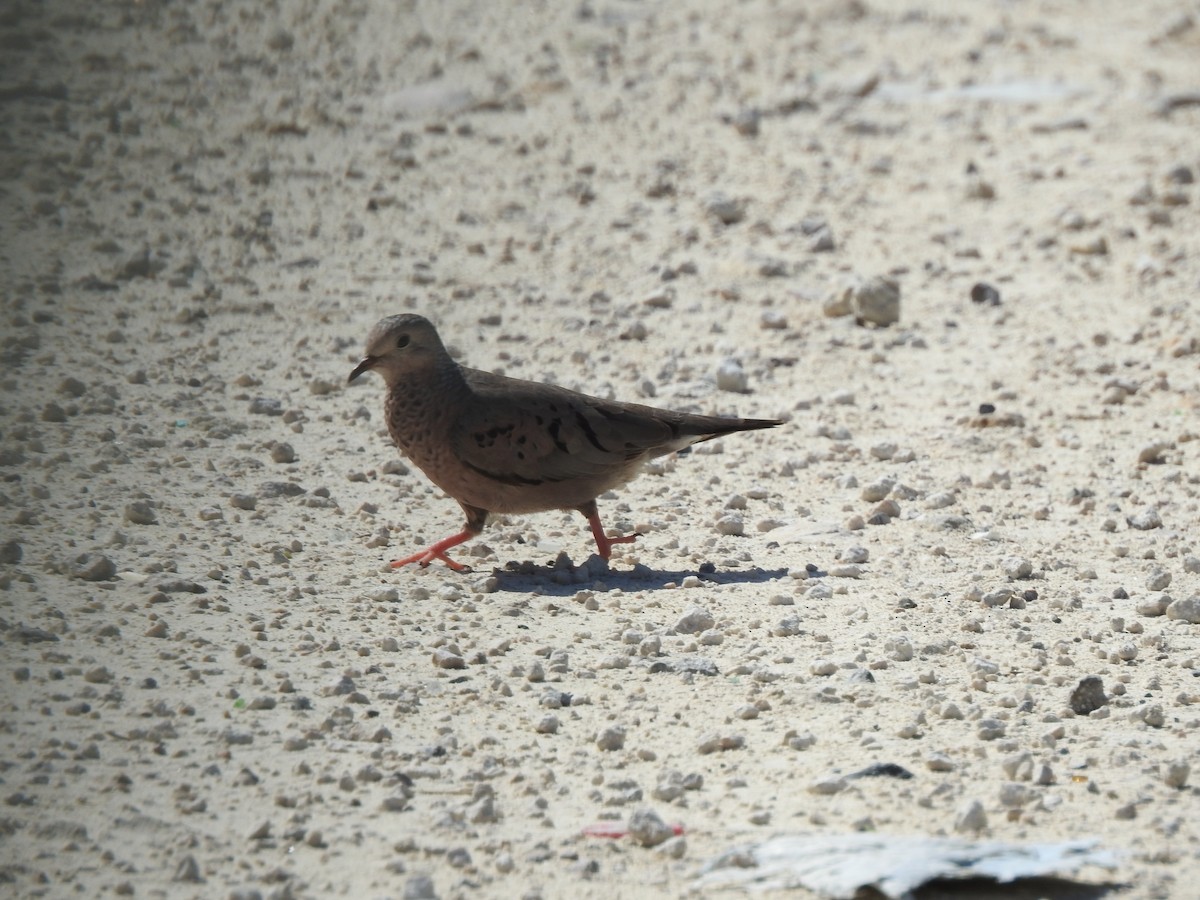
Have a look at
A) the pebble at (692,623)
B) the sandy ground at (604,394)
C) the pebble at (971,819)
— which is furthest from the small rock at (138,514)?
the pebble at (971,819)

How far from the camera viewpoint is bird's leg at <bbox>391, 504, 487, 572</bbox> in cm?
616

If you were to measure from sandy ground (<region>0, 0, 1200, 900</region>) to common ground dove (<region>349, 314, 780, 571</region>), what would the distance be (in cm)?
33

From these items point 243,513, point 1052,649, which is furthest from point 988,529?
point 243,513

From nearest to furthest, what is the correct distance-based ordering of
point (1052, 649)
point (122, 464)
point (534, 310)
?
point (1052, 649) → point (122, 464) → point (534, 310)

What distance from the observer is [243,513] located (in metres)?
6.50

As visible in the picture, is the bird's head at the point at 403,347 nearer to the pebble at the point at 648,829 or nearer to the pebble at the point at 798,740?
the pebble at the point at 798,740

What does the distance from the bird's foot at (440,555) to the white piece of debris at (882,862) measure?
2.39 metres

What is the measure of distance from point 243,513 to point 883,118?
7562 mm

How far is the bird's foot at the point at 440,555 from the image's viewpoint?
6.15 meters

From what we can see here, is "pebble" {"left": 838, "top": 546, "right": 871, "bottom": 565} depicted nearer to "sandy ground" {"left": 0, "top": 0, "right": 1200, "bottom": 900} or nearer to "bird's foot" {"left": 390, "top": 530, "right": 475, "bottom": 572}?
"sandy ground" {"left": 0, "top": 0, "right": 1200, "bottom": 900}

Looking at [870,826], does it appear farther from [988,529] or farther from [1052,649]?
[988,529]

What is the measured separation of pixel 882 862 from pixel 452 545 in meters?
2.81

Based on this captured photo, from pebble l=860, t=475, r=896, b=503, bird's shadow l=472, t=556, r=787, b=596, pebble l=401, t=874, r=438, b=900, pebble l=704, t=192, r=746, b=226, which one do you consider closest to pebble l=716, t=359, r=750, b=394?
pebble l=860, t=475, r=896, b=503

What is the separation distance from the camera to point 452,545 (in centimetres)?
630
